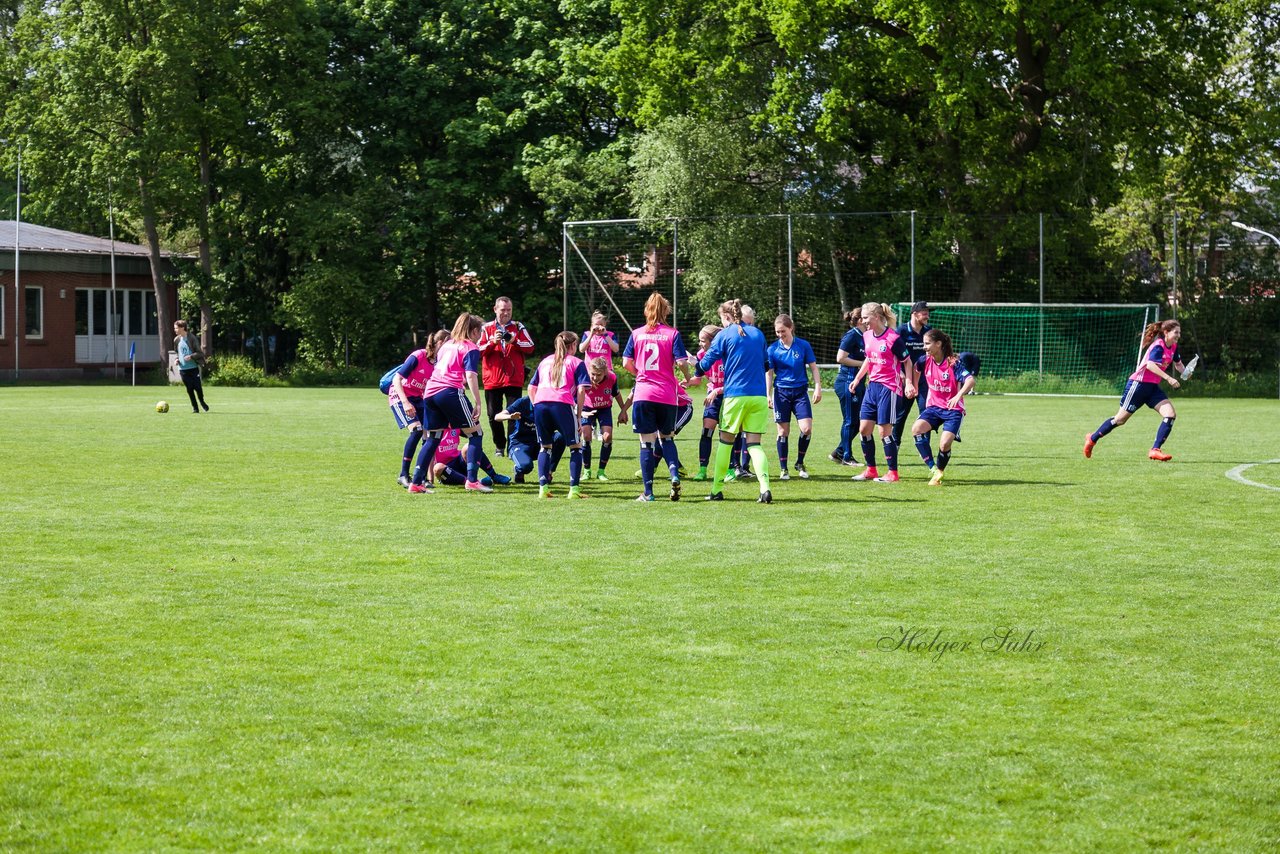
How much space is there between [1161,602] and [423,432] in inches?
330

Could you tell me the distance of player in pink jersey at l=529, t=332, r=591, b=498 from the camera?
1438 cm

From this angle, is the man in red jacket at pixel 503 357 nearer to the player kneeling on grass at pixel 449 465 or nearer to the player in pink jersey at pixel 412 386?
the player kneeling on grass at pixel 449 465

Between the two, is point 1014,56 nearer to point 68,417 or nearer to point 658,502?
point 68,417

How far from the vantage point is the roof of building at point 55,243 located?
49.4m

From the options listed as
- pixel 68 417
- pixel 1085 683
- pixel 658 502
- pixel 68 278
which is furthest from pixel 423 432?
pixel 68 278

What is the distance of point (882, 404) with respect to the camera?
53.2ft

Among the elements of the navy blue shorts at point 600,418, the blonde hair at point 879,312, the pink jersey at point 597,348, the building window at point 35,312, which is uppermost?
the building window at point 35,312

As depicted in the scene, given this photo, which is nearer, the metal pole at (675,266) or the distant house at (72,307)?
the metal pole at (675,266)

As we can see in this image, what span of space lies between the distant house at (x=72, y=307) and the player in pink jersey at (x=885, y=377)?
1448 inches

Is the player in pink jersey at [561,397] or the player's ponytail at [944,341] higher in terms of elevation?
the player's ponytail at [944,341]

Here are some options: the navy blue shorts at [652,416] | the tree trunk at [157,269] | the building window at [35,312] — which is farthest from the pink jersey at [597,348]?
the building window at [35,312]

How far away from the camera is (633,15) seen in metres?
41.4

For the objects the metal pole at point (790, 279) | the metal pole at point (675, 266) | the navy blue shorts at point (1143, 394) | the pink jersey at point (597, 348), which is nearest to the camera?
the pink jersey at point (597, 348)

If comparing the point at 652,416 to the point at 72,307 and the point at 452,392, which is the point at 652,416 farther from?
the point at 72,307
